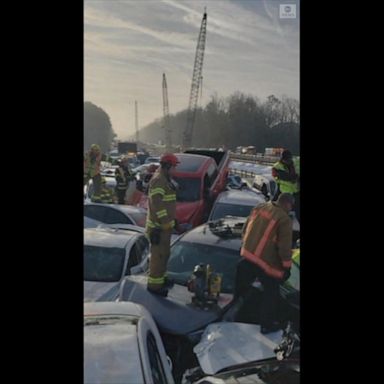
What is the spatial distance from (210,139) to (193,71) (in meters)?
0.33

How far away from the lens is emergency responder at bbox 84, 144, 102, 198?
2115 millimetres

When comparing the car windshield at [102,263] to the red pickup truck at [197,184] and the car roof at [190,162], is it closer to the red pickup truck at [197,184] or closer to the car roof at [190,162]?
the red pickup truck at [197,184]

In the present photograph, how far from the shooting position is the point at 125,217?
2.11m

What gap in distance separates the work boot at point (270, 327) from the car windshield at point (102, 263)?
2.28 ft

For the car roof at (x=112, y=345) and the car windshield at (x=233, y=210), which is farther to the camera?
the car windshield at (x=233, y=210)

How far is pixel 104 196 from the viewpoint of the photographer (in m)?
2.12

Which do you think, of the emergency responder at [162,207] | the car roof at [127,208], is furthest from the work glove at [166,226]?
the car roof at [127,208]

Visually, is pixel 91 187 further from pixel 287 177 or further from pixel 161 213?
pixel 287 177

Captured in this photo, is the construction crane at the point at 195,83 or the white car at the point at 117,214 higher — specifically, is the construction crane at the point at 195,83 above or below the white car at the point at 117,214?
above

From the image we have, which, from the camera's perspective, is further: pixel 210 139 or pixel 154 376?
pixel 210 139

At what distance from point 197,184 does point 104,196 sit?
0.44 metres

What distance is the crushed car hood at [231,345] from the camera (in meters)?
2.00
